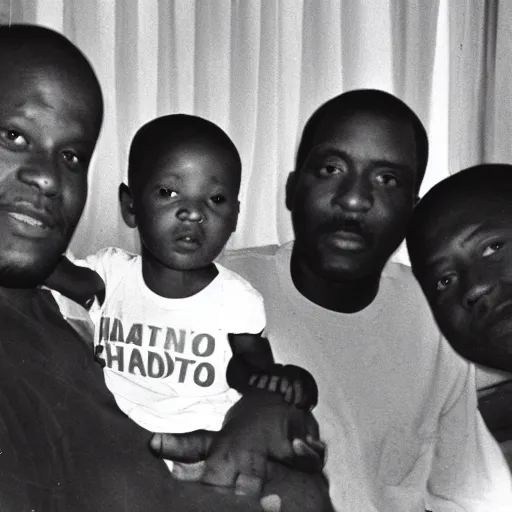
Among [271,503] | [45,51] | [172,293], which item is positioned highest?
[45,51]

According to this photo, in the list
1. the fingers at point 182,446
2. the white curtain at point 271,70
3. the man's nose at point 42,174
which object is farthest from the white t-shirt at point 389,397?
the man's nose at point 42,174

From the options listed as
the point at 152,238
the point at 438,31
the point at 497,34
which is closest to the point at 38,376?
the point at 152,238

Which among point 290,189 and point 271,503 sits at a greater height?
point 290,189

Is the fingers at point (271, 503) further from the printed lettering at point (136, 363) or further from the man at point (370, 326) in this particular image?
the printed lettering at point (136, 363)

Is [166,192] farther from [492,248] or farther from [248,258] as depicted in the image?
[492,248]

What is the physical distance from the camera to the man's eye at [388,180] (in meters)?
1.48

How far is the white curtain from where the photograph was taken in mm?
1406

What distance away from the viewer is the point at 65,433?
1294 mm

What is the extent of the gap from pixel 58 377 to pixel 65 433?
0.09 metres

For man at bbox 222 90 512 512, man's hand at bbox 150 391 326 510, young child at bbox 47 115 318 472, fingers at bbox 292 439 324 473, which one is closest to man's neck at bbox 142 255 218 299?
young child at bbox 47 115 318 472

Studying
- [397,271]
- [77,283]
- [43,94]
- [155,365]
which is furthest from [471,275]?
[43,94]

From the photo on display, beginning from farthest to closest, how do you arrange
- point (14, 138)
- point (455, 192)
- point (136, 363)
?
point (455, 192) → point (136, 363) → point (14, 138)

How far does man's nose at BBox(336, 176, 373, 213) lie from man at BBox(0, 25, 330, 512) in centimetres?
37

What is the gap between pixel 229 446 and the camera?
137cm
